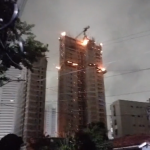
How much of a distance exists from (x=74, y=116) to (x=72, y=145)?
23.5 metres

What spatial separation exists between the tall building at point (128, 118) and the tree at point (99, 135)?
28.0 m

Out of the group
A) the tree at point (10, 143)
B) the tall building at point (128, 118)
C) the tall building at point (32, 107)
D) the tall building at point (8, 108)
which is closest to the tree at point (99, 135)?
the tall building at point (32, 107)

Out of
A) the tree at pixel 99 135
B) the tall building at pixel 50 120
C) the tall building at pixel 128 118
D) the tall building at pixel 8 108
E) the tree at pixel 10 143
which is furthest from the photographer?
the tall building at pixel 128 118

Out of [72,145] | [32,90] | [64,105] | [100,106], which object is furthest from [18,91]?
[72,145]

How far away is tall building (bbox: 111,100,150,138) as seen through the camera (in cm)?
4616

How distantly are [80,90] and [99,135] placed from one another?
23.7 m

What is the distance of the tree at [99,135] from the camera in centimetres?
1810

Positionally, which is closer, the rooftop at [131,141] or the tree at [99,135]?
the rooftop at [131,141]

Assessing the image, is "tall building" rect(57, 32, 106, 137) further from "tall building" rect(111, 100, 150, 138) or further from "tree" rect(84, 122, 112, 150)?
"tree" rect(84, 122, 112, 150)

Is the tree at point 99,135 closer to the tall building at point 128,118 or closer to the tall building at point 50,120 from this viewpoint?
the tall building at point 50,120

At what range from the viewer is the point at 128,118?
47.0 meters

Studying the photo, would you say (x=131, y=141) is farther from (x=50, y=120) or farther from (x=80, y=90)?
(x=50, y=120)

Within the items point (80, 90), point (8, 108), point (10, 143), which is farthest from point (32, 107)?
point (10, 143)

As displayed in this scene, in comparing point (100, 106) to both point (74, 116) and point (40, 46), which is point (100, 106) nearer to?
point (74, 116)
